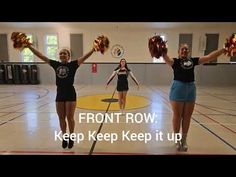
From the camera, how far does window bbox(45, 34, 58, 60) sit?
17.0 m

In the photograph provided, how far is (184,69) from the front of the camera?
3863 mm

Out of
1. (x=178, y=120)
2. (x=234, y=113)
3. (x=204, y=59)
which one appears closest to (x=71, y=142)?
(x=178, y=120)

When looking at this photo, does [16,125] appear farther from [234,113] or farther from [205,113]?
[234,113]

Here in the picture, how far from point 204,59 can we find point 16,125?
483 cm

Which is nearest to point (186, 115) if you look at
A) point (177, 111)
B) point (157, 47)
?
point (177, 111)

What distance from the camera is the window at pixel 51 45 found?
16969mm

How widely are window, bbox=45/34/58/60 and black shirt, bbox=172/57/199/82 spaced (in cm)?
1447

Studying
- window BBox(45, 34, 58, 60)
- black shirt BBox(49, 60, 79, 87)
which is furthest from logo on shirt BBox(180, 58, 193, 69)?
window BBox(45, 34, 58, 60)

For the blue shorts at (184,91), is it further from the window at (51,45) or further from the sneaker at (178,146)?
the window at (51,45)

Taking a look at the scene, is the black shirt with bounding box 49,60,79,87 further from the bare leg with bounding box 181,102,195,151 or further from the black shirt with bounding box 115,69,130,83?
the black shirt with bounding box 115,69,130,83

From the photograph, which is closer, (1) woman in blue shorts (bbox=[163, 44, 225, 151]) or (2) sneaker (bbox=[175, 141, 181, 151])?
(1) woman in blue shorts (bbox=[163, 44, 225, 151])

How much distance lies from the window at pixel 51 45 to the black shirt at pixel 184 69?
14.5 meters

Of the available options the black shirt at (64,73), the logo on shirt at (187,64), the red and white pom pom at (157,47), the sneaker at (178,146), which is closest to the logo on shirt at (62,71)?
the black shirt at (64,73)

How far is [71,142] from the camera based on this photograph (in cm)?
433
